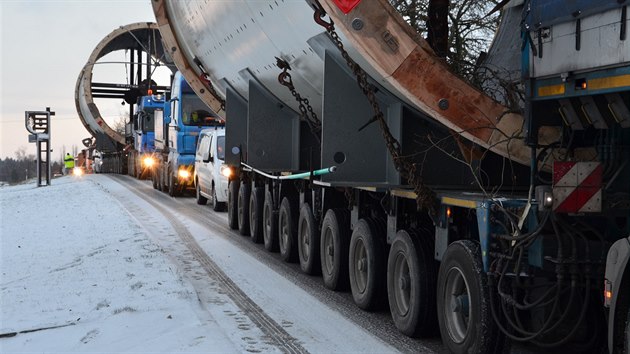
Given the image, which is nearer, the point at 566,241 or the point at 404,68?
the point at 566,241

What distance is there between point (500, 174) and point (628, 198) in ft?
7.33

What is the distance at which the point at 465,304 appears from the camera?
5.79 meters

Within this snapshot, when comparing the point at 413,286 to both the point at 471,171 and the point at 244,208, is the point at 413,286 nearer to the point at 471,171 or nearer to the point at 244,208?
the point at 471,171

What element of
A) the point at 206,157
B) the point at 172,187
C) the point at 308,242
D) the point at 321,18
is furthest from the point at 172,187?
the point at 321,18

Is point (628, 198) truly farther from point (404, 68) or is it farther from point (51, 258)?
point (51, 258)

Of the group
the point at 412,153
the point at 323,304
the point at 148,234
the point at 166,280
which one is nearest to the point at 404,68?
the point at 412,153

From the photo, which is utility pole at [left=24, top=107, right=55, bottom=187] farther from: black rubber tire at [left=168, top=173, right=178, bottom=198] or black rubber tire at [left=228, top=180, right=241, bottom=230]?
black rubber tire at [left=228, top=180, right=241, bottom=230]

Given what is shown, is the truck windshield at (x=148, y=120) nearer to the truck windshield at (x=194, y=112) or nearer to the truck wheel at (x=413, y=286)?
the truck windshield at (x=194, y=112)

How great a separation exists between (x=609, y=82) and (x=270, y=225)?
27.2ft

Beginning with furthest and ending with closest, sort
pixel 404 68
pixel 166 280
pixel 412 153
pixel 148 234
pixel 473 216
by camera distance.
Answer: pixel 148 234 → pixel 166 280 → pixel 412 153 → pixel 404 68 → pixel 473 216

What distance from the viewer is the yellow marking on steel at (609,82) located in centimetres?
431

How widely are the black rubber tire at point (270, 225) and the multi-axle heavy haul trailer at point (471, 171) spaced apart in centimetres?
157

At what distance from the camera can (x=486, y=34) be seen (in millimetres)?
9180

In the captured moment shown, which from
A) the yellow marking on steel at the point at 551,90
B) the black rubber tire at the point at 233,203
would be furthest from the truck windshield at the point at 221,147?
the yellow marking on steel at the point at 551,90
